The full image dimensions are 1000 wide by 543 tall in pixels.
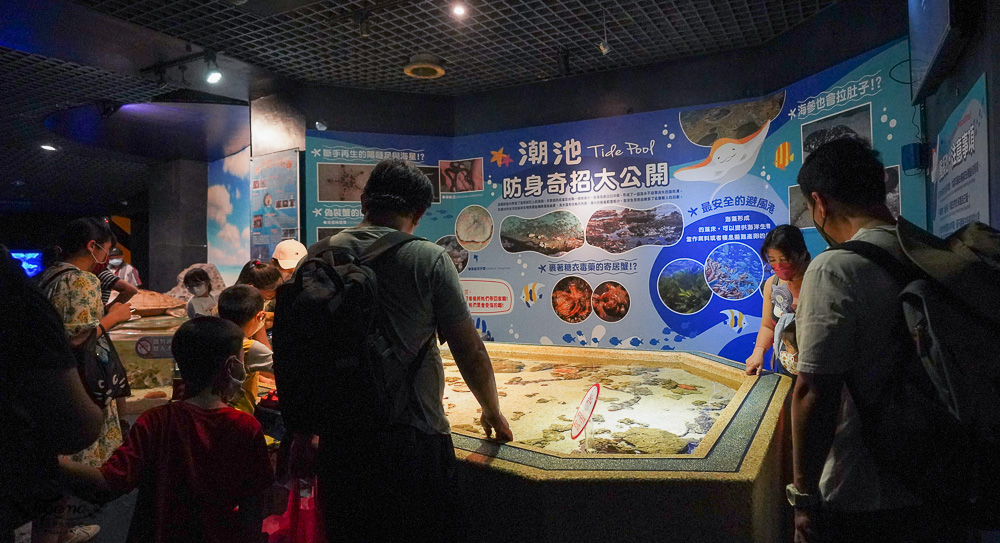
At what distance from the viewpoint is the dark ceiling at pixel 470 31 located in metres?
4.42

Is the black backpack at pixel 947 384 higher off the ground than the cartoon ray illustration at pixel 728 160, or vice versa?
the cartoon ray illustration at pixel 728 160

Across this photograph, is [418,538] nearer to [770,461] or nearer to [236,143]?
[770,461]

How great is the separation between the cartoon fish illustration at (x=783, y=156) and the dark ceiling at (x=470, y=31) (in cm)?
105

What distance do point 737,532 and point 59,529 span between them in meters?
2.99

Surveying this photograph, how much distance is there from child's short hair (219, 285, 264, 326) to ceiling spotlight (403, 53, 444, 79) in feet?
11.2

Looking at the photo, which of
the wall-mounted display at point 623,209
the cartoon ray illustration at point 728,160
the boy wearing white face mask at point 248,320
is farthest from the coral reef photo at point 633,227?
the boy wearing white face mask at point 248,320

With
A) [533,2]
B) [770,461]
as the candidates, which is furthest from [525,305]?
[770,461]

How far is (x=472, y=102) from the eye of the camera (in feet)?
21.1

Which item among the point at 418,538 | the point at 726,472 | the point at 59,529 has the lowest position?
the point at 59,529

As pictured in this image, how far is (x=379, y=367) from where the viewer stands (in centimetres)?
149

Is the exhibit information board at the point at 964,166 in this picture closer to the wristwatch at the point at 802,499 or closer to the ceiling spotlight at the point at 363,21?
the wristwatch at the point at 802,499

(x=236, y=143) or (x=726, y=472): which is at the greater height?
(x=236, y=143)

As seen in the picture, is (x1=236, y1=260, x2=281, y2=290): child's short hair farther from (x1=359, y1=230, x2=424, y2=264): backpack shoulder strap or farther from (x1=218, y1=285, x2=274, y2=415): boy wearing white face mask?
(x1=359, y1=230, x2=424, y2=264): backpack shoulder strap

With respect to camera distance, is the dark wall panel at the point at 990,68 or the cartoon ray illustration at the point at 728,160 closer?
A: the dark wall panel at the point at 990,68
